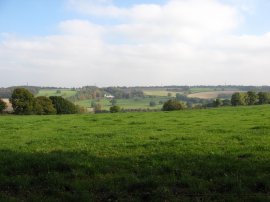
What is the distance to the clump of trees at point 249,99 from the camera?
282ft

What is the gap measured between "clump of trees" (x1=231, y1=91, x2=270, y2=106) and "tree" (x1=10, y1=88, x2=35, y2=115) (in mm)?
43421

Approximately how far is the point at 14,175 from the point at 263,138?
37.5 ft

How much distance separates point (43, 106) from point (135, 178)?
222ft

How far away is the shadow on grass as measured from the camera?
940 cm

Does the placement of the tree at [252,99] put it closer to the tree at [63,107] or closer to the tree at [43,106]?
the tree at [63,107]

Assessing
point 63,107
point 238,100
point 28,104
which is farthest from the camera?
point 238,100

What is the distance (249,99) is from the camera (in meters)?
88.2

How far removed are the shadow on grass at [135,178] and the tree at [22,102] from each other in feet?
202

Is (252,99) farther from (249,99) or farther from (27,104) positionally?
(27,104)

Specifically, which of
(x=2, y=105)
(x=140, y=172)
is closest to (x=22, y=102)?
(x=2, y=105)

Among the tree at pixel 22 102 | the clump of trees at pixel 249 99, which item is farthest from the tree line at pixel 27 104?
the clump of trees at pixel 249 99

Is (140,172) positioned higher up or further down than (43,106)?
higher up

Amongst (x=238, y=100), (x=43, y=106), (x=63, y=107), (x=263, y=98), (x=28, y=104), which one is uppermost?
(x=263, y=98)

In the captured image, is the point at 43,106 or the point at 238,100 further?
the point at 238,100
